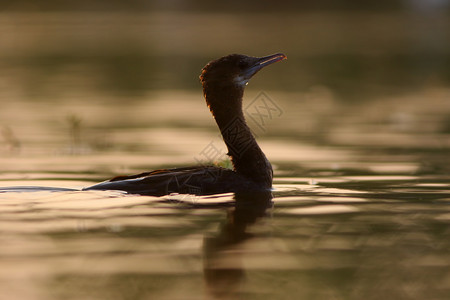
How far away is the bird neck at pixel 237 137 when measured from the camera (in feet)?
29.9

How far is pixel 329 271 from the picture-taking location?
6.11 m

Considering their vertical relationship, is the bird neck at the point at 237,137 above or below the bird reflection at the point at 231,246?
above

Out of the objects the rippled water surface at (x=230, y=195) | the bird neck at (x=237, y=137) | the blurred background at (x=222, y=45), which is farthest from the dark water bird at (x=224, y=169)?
the blurred background at (x=222, y=45)

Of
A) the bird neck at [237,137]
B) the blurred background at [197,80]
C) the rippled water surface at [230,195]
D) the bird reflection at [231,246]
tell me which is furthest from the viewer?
the blurred background at [197,80]

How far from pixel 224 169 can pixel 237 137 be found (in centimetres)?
37

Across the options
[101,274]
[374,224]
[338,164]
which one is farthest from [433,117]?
[101,274]

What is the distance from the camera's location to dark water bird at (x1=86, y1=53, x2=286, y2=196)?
872cm

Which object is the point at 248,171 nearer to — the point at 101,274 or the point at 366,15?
the point at 101,274

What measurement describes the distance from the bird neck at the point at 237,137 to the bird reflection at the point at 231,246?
0.24 m

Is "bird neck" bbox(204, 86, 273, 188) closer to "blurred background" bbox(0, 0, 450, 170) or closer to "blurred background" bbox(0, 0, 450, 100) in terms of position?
"blurred background" bbox(0, 0, 450, 170)

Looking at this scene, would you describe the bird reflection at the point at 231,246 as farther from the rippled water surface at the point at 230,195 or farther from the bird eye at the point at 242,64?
the bird eye at the point at 242,64

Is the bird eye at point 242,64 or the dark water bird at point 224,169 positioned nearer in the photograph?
the dark water bird at point 224,169

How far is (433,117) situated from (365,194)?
23.9 feet

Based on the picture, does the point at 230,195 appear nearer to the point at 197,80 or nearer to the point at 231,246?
the point at 231,246
